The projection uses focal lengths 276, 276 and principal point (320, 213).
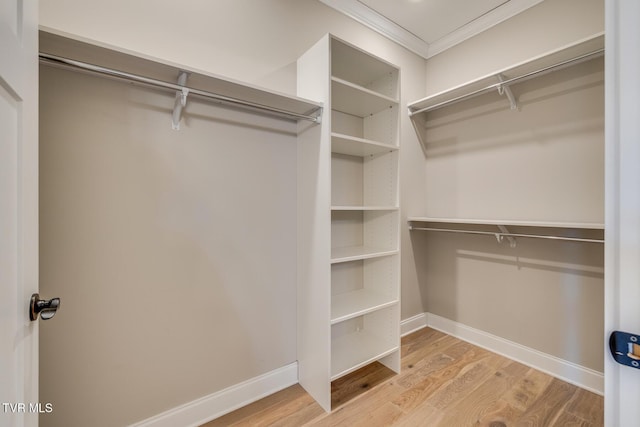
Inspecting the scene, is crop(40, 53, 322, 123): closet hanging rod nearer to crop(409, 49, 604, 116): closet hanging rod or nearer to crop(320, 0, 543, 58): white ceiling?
crop(320, 0, 543, 58): white ceiling

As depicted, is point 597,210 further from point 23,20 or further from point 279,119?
point 23,20

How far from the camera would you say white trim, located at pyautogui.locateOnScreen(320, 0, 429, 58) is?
215cm

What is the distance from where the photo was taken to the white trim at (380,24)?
84.6 inches

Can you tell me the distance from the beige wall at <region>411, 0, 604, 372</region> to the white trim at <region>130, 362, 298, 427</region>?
64.5 inches

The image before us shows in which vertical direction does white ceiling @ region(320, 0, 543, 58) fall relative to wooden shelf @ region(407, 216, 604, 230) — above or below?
above

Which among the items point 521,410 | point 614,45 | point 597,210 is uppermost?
point 614,45

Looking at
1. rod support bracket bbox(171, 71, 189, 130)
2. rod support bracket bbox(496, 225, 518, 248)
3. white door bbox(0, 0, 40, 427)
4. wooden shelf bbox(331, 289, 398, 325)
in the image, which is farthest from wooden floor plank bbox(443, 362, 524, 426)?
rod support bracket bbox(171, 71, 189, 130)

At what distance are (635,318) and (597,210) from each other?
1.73 meters

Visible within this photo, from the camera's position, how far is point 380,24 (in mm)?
2367

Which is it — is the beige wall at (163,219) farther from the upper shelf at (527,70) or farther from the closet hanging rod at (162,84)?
the upper shelf at (527,70)

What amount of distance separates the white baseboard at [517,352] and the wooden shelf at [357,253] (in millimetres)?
1006

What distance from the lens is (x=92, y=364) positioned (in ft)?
4.25

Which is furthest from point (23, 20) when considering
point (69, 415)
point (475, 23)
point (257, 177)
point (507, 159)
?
point (475, 23)

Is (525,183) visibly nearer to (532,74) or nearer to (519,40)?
(532,74)
